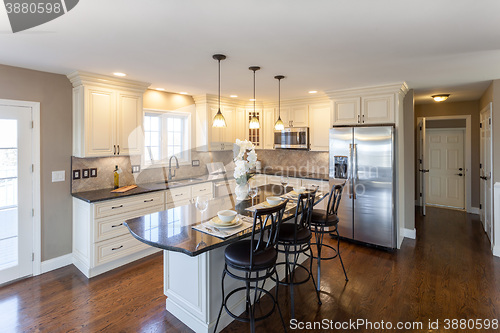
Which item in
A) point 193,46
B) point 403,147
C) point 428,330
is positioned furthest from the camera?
point 403,147

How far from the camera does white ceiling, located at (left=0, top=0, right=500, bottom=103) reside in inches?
69.2

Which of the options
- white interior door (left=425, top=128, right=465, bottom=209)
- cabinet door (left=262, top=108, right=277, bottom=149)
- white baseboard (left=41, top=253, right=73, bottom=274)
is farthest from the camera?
white interior door (left=425, top=128, right=465, bottom=209)

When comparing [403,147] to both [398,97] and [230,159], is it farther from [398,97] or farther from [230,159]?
[230,159]

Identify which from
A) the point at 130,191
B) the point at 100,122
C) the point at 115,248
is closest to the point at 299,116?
the point at 130,191

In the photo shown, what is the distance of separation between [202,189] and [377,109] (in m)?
3.11

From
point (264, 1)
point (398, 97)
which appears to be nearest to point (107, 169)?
point (264, 1)

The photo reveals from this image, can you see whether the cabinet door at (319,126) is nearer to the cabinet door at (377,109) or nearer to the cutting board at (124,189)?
the cabinet door at (377,109)

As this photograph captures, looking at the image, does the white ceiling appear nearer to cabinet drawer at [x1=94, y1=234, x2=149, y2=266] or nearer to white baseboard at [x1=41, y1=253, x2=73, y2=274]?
cabinet drawer at [x1=94, y1=234, x2=149, y2=266]

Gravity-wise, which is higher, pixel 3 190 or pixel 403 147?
pixel 403 147

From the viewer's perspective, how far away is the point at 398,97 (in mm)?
3920

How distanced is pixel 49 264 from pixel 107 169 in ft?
4.52

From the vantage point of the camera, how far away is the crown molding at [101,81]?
3281 mm

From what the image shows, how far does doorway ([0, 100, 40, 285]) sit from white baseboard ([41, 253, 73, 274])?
0.08m

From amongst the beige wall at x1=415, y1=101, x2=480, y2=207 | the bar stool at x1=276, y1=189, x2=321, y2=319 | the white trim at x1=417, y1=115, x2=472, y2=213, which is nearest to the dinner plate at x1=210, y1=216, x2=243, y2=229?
the bar stool at x1=276, y1=189, x2=321, y2=319
